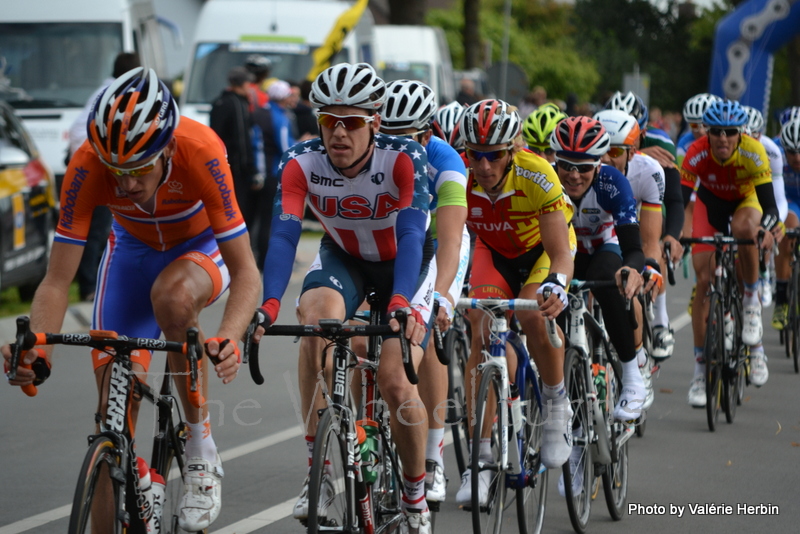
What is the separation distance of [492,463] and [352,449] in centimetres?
99

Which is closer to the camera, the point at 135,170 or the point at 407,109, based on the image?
the point at 135,170

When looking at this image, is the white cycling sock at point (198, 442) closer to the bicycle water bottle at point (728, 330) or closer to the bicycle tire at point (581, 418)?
the bicycle tire at point (581, 418)

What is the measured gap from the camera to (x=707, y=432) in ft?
25.9


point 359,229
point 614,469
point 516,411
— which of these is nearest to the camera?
point 359,229

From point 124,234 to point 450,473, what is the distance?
2739 mm

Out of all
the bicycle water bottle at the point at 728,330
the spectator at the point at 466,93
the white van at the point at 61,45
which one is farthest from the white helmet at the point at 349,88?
the spectator at the point at 466,93

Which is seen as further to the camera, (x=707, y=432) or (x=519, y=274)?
(x=707, y=432)

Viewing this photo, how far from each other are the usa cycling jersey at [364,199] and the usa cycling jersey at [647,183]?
2.91 m

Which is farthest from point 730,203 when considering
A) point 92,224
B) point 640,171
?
point 92,224

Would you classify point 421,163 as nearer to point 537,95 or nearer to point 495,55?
point 537,95

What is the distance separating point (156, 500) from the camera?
4.20 metres

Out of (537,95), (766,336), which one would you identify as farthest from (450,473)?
(537,95)

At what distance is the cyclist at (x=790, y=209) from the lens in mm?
10430

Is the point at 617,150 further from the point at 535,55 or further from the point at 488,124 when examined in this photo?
the point at 535,55
